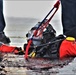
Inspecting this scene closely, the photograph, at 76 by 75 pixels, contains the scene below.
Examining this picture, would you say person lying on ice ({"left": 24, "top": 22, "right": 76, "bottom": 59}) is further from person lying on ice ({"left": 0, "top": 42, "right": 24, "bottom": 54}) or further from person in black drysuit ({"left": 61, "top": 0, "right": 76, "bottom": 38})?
person lying on ice ({"left": 0, "top": 42, "right": 24, "bottom": 54})

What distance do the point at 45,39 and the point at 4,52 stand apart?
29 cm

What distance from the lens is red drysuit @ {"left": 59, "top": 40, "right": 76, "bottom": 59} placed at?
2085mm

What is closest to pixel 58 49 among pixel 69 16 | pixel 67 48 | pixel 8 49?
pixel 67 48

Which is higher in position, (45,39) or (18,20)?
(18,20)

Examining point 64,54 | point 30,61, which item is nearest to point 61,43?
point 64,54

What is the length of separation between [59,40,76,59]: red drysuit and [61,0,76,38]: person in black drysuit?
144 millimetres

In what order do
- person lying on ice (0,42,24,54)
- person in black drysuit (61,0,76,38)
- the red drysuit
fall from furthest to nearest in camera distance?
1. person lying on ice (0,42,24,54)
2. person in black drysuit (61,0,76,38)
3. the red drysuit

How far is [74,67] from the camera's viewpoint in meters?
1.91

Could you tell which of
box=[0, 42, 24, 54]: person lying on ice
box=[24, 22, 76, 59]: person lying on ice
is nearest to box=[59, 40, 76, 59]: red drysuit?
box=[24, 22, 76, 59]: person lying on ice

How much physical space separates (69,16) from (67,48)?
28 cm

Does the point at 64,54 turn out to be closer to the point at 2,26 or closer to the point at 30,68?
the point at 30,68

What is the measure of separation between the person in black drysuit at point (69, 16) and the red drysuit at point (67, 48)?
0.14 meters

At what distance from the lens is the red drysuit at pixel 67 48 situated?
2.08 meters

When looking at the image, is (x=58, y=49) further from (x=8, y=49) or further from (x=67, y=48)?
(x=8, y=49)
